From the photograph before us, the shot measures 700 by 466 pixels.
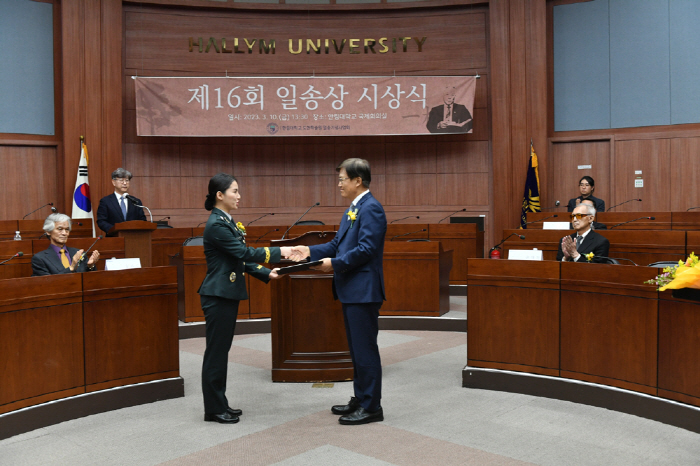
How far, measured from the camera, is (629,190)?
357 inches

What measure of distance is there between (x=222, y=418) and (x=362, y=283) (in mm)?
1063

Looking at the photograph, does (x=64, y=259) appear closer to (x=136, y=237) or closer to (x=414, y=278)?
(x=136, y=237)

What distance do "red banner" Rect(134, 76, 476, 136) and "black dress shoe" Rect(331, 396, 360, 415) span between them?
6071 mm

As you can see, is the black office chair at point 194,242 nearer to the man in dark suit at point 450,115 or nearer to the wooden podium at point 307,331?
the wooden podium at point 307,331

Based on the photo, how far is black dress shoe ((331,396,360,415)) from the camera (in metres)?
3.38

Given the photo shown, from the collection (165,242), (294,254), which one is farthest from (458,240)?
(294,254)

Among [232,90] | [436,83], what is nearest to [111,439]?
[232,90]

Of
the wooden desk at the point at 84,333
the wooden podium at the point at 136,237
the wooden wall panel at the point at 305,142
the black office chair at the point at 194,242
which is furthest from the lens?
the wooden wall panel at the point at 305,142

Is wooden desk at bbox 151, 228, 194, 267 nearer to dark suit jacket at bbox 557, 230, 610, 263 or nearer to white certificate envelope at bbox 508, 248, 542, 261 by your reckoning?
white certificate envelope at bbox 508, 248, 542, 261

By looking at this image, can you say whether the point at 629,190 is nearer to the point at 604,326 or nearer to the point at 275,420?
the point at 604,326

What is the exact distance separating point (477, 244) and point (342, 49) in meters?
4.04

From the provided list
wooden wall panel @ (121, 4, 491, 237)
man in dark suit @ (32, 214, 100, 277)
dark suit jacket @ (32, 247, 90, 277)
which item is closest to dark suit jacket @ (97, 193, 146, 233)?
man in dark suit @ (32, 214, 100, 277)

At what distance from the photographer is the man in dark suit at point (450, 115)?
8.92m

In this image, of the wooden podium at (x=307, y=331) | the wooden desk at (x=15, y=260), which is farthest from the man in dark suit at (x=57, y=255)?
the wooden podium at (x=307, y=331)
